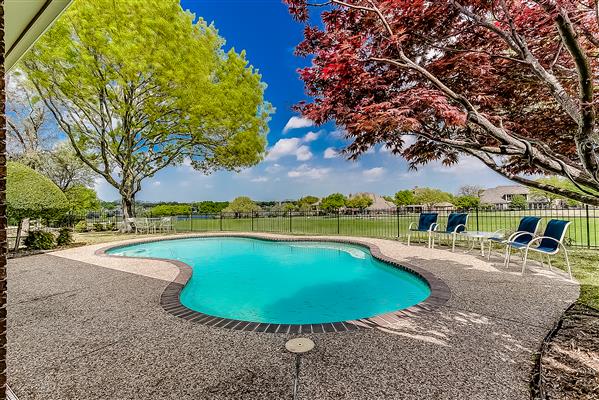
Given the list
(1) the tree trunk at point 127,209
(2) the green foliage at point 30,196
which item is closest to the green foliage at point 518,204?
(1) the tree trunk at point 127,209

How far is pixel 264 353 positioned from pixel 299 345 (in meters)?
0.33

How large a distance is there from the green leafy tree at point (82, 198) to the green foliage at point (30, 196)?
11.7m

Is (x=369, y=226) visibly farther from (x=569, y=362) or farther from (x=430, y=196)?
(x=430, y=196)

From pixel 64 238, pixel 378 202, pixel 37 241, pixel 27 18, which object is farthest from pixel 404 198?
pixel 27 18

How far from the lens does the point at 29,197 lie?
7.91m

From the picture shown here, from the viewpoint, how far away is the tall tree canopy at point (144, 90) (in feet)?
37.4

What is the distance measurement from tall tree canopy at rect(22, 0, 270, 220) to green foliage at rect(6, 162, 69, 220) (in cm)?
554

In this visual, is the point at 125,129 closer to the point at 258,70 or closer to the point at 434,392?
the point at 258,70

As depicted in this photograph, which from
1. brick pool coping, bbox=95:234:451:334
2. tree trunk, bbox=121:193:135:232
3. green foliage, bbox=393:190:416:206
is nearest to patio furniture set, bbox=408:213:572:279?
brick pool coping, bbox=95:234:451:334

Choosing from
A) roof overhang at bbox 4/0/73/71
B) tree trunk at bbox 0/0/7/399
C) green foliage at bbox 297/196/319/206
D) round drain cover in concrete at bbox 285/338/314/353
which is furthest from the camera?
green foliage at bbox 297/196/319/206

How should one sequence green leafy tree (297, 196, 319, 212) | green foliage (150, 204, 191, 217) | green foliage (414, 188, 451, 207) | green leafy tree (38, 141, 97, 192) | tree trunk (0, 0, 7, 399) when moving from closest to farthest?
tree trunk (0, 0, 7, 399) < green leafy tree (38, 141, 97, 192) < green foliage (150, 204, 191, 217) < green leafy tree (297, 196, 319, 212) < green foliage (414, 188, 451, 207)

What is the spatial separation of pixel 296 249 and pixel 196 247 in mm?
3921

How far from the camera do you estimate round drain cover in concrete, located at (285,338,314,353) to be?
8.16 ft

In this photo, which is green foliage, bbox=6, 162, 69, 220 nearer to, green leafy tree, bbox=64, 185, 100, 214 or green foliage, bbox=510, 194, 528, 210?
green leafy tree, bbox=64, 185, 100, 214
